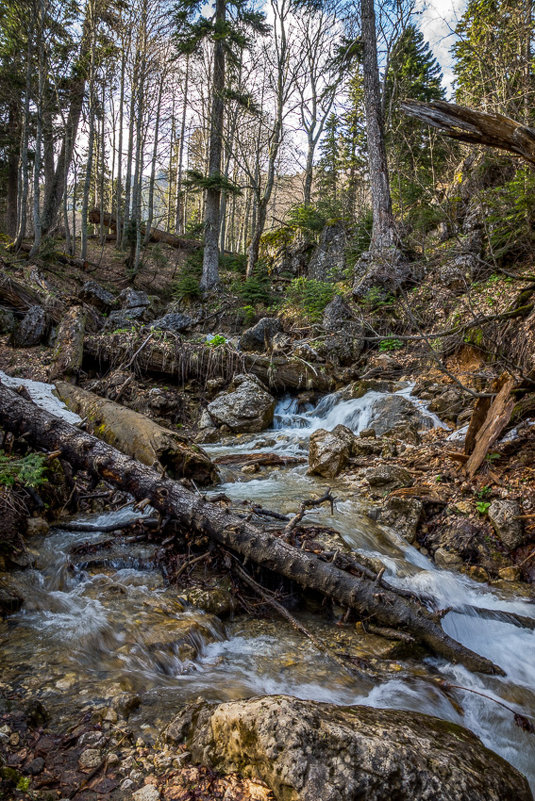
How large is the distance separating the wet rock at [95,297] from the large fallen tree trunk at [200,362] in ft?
13.0

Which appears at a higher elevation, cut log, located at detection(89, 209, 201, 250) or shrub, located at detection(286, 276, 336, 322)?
cut log, located at detection(89, 209, 201, 250)

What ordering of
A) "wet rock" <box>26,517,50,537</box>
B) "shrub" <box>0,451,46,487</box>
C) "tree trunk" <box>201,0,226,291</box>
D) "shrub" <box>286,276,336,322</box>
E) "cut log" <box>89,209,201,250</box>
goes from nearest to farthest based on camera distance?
"shrub" <box>0,451,46,487</box> < "wet rock" <box>26,517,50,537</box> < "shrub" <box>286,276,336,322</box> < "tree trunk" <box>201,0,226,291</box> < "cut log" <box>89,209,201,250</box>

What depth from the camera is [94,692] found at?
7.13 feet

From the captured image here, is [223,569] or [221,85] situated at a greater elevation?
[221,85]

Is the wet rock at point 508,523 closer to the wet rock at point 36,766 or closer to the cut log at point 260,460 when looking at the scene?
the cut log at point 260,460

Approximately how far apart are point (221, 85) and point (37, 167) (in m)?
7.82

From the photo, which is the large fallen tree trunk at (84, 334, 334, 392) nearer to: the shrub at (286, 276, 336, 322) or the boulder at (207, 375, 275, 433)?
the boulder at (207, 375, 275, 433)

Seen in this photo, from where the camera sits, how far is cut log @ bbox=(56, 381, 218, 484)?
5457 mm

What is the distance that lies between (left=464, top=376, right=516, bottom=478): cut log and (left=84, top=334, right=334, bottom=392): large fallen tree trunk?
207 inches

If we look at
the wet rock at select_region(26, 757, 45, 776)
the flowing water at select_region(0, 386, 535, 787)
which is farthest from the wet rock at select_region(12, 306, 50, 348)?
the wet rock at select_region(26, 757, 45, 776)

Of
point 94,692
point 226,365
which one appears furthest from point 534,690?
point 226,365

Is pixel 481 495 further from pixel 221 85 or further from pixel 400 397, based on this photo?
pixel 221 85

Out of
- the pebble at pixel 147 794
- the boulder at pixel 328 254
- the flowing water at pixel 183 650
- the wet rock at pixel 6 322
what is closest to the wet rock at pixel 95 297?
the wet rock at pixel 6 322

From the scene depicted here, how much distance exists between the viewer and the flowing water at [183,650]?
2.35 meters
